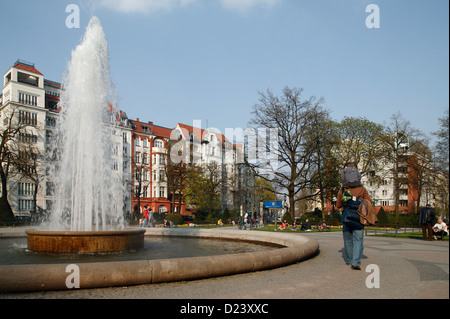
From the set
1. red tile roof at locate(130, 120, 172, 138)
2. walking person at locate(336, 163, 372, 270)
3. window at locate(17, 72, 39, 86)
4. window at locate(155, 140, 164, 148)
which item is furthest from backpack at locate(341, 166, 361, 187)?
window at locate(155, 140, 164, 148)

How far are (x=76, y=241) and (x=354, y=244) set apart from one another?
→ 24.5 ft

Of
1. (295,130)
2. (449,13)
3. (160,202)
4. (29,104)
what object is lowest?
(160,202)

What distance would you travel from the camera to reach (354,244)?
25.7 ft

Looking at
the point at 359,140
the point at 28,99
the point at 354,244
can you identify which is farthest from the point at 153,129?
the point at 354,244

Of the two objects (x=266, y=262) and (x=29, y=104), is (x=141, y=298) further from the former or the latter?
(x=29, y=104)

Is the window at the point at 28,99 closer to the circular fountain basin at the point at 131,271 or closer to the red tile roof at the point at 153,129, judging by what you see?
the red tile roof at the point at 153,129

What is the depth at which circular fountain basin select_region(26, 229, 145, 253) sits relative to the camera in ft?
34.2

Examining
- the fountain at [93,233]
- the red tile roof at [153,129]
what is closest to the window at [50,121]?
the red tile roof at [153,129]

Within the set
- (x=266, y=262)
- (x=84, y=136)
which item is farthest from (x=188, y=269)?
(x=84, y=136)

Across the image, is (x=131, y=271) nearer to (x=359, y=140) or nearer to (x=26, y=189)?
(x=359, y=140)

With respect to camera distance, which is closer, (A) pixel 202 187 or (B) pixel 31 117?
(B) pixel 31 117

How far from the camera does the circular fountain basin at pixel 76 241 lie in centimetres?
1043
